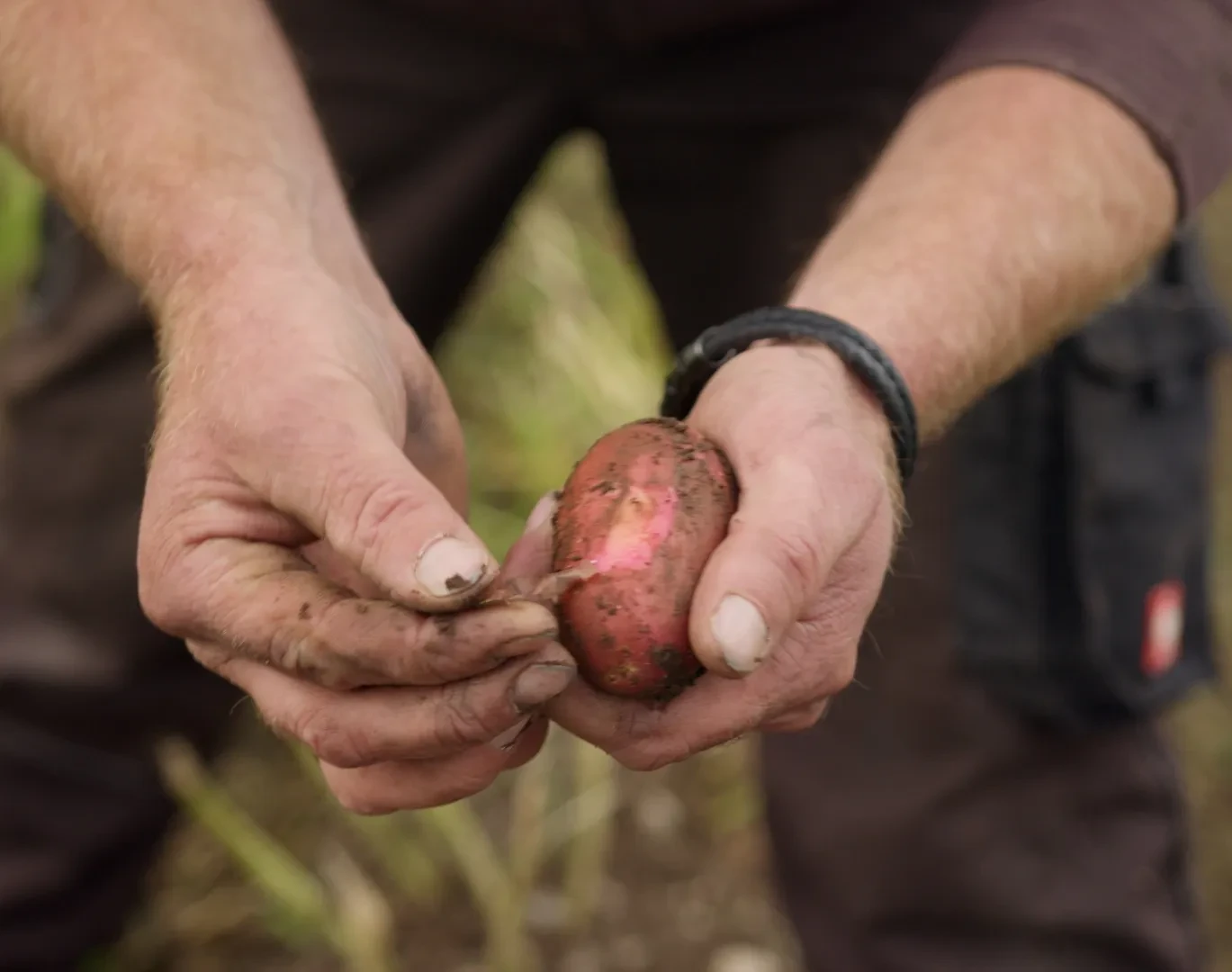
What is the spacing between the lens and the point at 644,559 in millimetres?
1095

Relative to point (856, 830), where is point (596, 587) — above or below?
above

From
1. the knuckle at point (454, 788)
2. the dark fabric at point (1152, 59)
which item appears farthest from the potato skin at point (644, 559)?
the dark fabric at point (1152, 59)

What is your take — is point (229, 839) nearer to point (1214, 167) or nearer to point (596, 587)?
point (596, 587)

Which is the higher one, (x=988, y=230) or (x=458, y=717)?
(x=988, y=230)

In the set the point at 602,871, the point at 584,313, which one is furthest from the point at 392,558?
the point at 584,313

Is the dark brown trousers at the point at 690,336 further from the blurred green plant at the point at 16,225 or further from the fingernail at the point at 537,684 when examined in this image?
the blurred green plant at the point at 16,225

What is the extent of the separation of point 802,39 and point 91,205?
92cm

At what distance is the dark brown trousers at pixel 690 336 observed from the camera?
1724 millimetres

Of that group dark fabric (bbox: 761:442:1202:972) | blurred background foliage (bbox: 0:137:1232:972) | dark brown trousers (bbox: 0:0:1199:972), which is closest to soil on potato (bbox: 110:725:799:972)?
blurred background foliage (bbox: 0:137:1232:972)

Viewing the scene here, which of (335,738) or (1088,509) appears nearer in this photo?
(335,738)


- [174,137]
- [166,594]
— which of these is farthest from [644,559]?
[174,137]

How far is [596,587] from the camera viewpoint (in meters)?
1.11

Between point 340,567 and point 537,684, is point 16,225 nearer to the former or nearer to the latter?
point 340,567

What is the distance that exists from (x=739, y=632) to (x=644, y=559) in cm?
14
